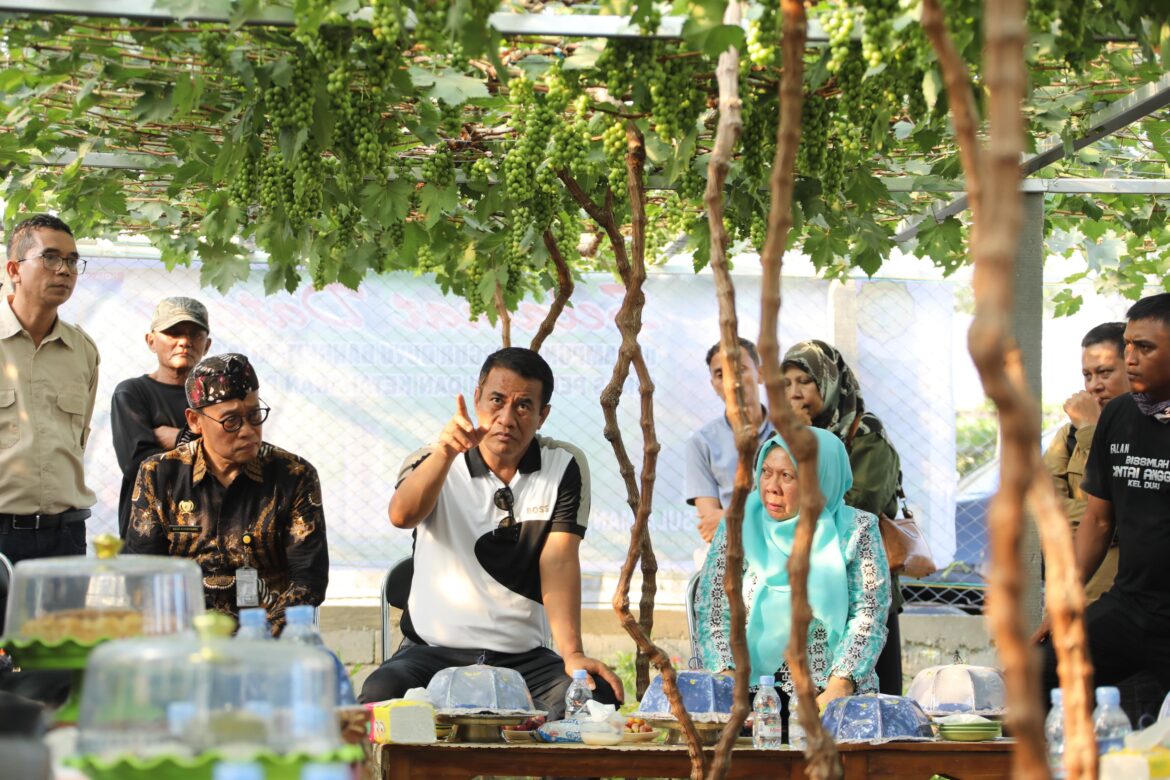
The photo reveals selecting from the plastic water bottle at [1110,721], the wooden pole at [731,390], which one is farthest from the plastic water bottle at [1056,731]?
the wooden pole at [731,390]

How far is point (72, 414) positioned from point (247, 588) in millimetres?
1427

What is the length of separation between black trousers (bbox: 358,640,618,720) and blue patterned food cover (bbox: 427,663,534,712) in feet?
1.52

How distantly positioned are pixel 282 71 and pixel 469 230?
2239mm

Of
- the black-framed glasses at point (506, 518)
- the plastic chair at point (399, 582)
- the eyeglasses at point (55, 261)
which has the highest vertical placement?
the eyeglasses at point (55, 261)

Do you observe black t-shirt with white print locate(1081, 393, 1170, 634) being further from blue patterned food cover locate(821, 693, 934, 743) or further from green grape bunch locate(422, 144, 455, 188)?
green grape bunch locate(422, 144, 455, 188)

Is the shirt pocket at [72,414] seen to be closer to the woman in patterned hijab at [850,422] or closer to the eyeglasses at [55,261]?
the eyeglasses at [55,261]

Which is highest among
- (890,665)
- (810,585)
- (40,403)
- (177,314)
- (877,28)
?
(877,28)

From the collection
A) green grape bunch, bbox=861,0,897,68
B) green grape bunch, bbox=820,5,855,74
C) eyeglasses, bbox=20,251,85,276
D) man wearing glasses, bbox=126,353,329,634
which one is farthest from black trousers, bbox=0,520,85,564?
green grape bunch, bbox=861,0,897,68

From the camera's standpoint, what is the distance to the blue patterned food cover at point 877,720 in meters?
3.57

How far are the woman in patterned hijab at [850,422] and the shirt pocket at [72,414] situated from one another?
2.69m

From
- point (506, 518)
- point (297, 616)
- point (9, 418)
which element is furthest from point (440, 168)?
point (297, 616)

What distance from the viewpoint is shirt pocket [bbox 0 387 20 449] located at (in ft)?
16.4

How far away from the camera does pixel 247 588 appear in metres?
4.27

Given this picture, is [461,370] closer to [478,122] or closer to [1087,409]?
[478,122]
